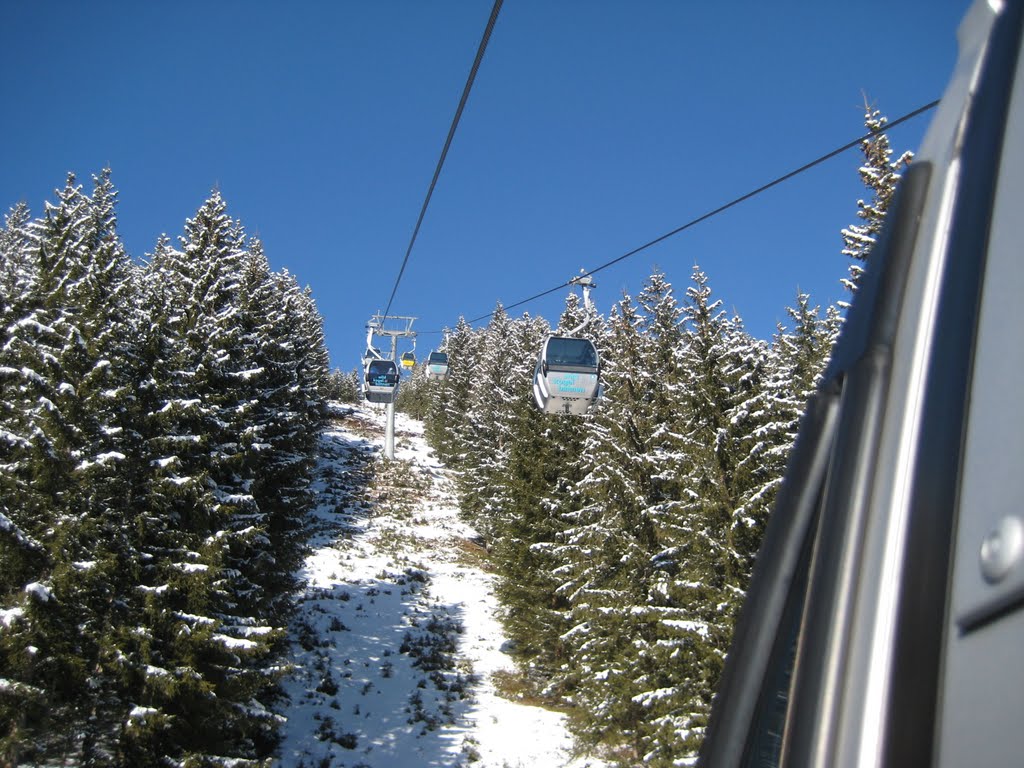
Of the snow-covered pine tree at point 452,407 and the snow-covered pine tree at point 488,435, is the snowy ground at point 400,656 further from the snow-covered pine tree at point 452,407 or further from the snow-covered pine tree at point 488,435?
the snow-covered pine tree at point 452,407

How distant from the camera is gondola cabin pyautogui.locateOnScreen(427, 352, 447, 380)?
38.8m

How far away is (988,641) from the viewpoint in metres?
0.78

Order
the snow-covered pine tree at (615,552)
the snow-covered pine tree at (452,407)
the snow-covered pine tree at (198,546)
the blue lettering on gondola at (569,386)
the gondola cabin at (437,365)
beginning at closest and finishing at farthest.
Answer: the snow-covered pine tree at (198,546) → the blue lettering on gondola at (569,386) → the snow-covered pine tree at (615,552) → the gondola cabin at (437,365) → the snow-covered pine tree at (452,407)

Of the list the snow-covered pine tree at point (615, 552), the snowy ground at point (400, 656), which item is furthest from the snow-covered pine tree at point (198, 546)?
the snow-covered pine tree at point (615, 552)

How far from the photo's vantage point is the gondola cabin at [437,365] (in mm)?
38812

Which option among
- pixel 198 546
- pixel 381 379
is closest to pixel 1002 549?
pixel 198 546

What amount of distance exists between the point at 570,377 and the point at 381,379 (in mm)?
22913

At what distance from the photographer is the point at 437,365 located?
1542 inches

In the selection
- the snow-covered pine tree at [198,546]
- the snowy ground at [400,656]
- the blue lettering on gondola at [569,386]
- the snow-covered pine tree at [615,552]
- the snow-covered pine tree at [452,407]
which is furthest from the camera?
the snow-covered pine tree at [452,407]

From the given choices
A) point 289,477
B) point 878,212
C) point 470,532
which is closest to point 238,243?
point 289,477

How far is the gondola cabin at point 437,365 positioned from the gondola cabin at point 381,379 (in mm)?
3050

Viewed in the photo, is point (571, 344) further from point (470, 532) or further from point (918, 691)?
point (470, 532)

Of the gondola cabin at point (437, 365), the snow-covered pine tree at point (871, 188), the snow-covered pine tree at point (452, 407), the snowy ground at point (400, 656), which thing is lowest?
the snowy ground at point (400, 656)

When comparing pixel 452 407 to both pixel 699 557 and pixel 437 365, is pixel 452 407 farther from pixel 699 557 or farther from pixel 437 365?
pixel 699 557
